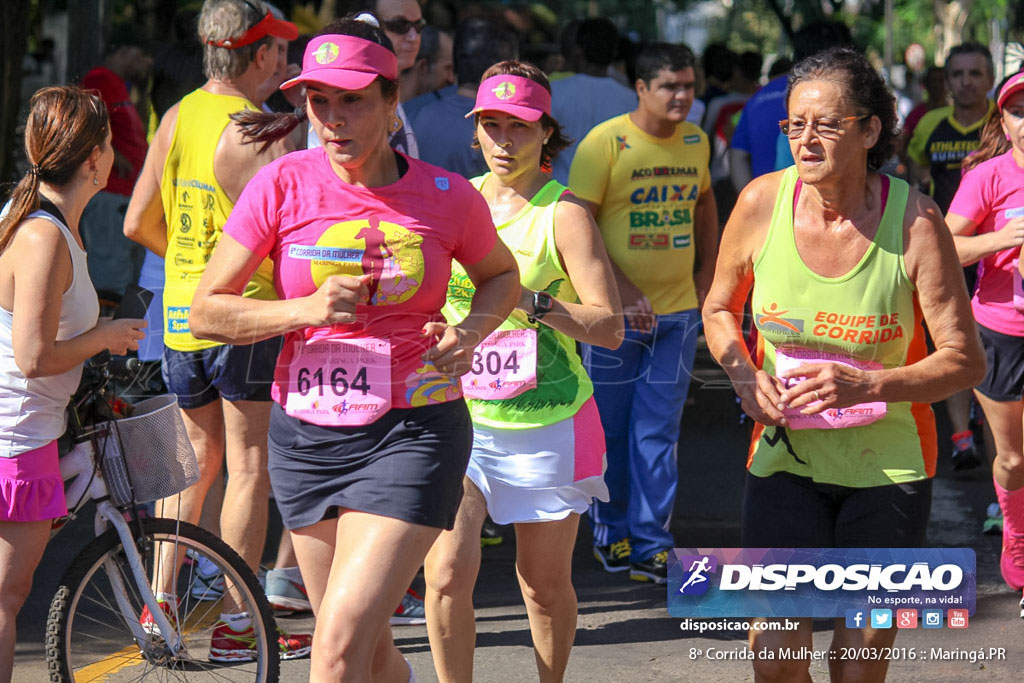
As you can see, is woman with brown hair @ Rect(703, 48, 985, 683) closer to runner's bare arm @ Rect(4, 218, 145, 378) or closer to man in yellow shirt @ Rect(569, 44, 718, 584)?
runner's bare arm @ Rect(4, 218, 145, 378)

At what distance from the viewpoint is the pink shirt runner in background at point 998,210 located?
A: 5.77 meters

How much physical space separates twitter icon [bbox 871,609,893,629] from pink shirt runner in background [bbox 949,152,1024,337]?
2.49 meters

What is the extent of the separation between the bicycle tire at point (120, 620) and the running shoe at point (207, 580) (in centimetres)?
4

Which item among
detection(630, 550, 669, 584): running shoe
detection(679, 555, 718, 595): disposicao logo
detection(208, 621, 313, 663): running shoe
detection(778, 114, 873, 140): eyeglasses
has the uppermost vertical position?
detection(778, 114, 873, 140): eyeglasses

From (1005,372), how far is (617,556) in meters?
1.94

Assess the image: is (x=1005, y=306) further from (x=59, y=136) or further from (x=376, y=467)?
(x=59, y=136)

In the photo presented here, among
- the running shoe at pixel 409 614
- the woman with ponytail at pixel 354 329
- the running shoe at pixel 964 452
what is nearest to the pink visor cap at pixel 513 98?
the woman with ponytail at pixel 354 329

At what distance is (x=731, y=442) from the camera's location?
9.32 metres

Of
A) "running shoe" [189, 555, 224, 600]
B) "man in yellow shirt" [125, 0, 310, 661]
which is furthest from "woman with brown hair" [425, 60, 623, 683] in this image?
"man in yellow shirt" [125, 0, 310, 661]

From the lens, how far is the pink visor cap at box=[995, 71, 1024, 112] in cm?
570

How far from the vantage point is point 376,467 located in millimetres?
3484

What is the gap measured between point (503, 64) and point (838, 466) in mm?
1870

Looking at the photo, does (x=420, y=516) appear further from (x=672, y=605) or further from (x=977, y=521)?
(x=977, y=521)

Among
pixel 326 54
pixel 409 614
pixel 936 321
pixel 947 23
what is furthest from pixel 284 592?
pixel 947 23
